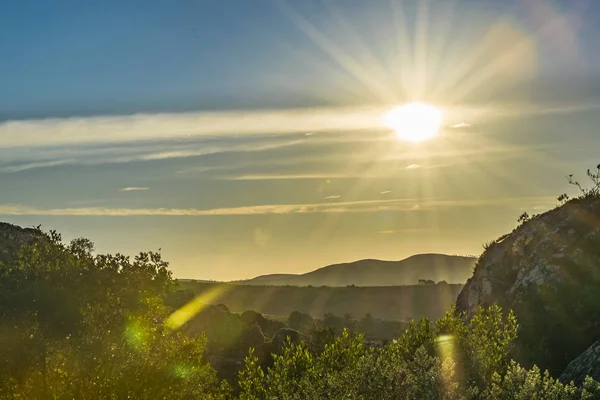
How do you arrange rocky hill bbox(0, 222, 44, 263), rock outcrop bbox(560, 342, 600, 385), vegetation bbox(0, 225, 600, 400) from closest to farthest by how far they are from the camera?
vegetation bbox(0, 225, 600, 400) → rock outcrop bbox(560, 342, 600, 385) → rocky hill bbox(0, 222, 44, 263)

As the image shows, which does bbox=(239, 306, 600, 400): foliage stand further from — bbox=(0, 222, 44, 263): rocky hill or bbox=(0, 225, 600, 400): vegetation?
bbox=(0, 222, 44, 263): rocky hill

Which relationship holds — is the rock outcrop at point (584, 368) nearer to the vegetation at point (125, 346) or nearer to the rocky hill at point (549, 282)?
the vegetation at point (125, 346)

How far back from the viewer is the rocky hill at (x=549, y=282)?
4569 cm

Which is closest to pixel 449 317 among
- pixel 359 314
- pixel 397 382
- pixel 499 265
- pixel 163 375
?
pixel 397 382

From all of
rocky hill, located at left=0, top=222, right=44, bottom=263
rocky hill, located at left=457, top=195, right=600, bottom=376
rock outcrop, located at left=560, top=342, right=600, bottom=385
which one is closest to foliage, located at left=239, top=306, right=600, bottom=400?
rock outcrop, located at left=560, top=342, right=600, bottom=385

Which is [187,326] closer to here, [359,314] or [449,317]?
[449,317]

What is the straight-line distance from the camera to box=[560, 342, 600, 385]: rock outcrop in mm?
30156

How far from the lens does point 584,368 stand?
31.3m

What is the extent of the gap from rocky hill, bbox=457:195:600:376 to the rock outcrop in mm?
9437

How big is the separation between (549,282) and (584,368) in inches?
906

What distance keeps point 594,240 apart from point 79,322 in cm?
4462

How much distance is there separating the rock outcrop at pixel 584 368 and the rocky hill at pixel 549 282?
31.0 feet

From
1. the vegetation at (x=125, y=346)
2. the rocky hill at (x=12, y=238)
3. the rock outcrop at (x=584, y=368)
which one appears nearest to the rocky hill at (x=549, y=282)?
the rock outcrop at (x=584, y=368)

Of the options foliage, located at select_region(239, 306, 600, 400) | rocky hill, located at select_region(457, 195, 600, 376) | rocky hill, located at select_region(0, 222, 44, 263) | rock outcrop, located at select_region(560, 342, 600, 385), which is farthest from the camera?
rocky hill, located at select_region(0, 222, 44, 263)
